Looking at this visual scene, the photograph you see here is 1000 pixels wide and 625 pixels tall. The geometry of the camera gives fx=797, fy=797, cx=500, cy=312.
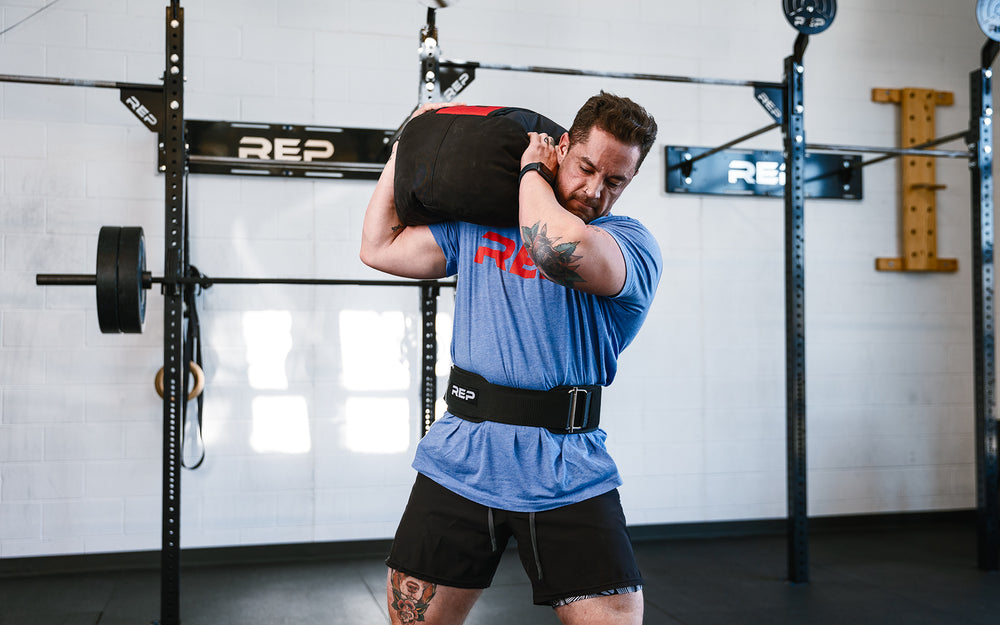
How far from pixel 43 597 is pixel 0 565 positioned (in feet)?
1.68

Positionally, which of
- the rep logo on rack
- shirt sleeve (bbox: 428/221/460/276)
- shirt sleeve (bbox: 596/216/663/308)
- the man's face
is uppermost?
the rep logo on rack

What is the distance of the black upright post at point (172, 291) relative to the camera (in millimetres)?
2918

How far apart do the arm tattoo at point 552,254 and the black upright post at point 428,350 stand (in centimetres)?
175

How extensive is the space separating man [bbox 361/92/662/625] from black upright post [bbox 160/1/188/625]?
158 centimetres

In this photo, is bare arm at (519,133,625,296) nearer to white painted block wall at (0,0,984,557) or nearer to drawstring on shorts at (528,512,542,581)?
drawstring on shorts at (528,512,542,581)

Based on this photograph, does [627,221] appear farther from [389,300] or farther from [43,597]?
[43,597]

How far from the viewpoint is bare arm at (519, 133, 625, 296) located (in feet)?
4.79

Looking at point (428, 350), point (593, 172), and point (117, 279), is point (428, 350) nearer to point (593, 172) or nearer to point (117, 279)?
point (117, 279)

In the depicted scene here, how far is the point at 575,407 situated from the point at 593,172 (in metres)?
0.49

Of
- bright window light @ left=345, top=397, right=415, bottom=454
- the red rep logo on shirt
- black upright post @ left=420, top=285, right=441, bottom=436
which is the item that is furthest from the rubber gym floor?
the red rep logo on shirt

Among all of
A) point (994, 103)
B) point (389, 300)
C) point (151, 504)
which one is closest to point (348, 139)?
point (389, 300)

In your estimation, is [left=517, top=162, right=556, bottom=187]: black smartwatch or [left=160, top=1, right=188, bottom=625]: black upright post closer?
[left=517, top=162, right=556, bottom=187]: black smartwatch

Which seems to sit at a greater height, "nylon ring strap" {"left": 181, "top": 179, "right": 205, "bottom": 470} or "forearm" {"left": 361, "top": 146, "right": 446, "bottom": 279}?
"forearm" {"left": 361, "top": 146, "right": 446, "bottom": 279}

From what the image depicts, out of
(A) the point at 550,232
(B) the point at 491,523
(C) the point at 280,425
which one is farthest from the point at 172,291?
(A) the point at 550,232
